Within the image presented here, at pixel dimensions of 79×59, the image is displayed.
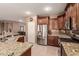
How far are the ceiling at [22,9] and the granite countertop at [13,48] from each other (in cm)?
39

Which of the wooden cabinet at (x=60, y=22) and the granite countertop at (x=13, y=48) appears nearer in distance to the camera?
the granite countertop at (x=13, y=48)

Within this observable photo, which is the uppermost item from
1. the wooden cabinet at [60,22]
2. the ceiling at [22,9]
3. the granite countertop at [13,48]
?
the ceiling at [22,9]

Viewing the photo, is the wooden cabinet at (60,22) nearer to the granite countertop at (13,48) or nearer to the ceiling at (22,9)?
the ceiling at (22,9)

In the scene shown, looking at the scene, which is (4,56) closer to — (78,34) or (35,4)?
(35,4)

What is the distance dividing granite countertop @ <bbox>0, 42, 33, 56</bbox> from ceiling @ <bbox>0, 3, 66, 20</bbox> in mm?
388

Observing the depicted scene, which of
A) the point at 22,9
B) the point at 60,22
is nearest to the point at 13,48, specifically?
the point at 22,9

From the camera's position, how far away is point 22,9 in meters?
1.44

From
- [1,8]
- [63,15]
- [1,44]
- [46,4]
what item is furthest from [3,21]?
[63,15]

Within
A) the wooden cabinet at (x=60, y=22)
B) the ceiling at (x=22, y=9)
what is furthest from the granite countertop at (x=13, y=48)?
the wooden cabinet at (x=60, y=22)

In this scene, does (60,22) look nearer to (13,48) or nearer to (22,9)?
(22,9)

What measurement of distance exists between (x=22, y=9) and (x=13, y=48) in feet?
1.78

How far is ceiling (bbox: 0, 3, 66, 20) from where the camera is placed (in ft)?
4.52

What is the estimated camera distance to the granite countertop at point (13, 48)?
1.28 metres

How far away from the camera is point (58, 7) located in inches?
58.1
